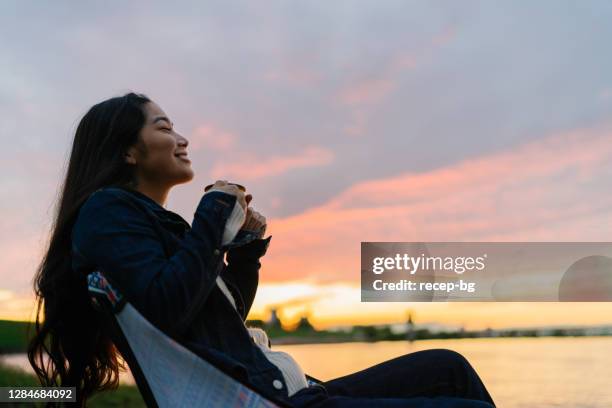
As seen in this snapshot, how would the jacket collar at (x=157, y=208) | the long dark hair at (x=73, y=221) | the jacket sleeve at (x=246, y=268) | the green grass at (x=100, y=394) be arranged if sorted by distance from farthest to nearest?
the green grass at (x=100, y=394) → the jacket sleeve at (x=246, y=268) → the long dark hair at (x=73, y=221) → the jacket collar at (x=157, y=208)

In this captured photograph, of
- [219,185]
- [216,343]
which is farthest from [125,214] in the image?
[216,343]

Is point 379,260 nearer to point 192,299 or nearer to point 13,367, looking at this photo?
point 13,367

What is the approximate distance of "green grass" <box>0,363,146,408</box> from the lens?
5215 millimetres

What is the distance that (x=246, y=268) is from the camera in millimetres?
2232

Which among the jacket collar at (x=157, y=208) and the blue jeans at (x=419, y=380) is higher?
the jacket collar at (x=157, y=208)

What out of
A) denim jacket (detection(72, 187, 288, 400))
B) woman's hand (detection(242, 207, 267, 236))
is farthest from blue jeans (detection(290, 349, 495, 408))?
woman's hand (detection(242, 207, 267, 236))

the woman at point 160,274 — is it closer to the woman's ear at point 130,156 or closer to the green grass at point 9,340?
the woman's ear at point 130,156

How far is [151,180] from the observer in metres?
1.98

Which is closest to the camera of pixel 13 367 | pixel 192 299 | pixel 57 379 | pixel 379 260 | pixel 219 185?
pixel 192 299

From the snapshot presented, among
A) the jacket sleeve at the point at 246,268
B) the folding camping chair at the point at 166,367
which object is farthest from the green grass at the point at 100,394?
the folding camping chair at the point at 166,367

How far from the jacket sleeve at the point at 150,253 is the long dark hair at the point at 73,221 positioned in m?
0.20

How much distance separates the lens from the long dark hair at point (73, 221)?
195cm

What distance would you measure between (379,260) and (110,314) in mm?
3320

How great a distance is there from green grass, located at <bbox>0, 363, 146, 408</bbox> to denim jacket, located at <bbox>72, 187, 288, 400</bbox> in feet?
12.2
